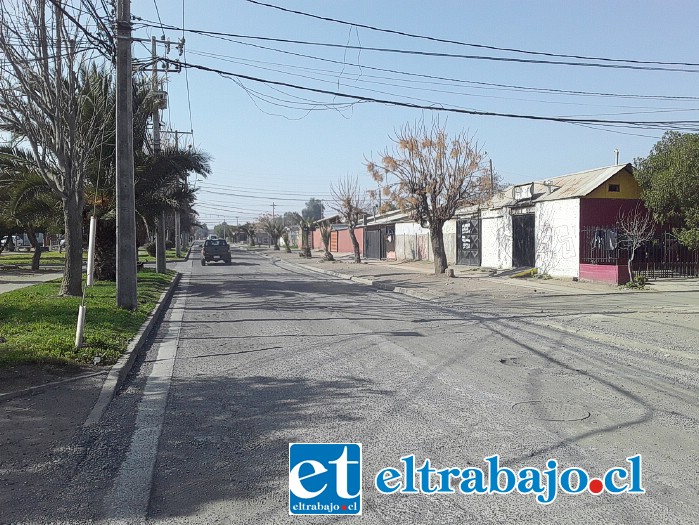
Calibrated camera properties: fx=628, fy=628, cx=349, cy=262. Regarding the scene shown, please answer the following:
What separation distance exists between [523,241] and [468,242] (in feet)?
19.4

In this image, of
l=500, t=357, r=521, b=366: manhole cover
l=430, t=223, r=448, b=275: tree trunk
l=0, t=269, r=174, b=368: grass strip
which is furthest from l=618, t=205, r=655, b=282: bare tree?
l=0, t=269, r=174, b=368: grass strip

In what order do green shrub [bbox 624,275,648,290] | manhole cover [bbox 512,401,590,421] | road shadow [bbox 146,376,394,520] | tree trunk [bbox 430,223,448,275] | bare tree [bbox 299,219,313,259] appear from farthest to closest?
1. bare tree [bbox 299,219,313,259]
2. tree trunk [bbox 430,223,448,275]
3. green shrub [bbox 624,275,648,290]
4. manhole cover [bbox 512,401,590,421]
5. road shadow [bbox 146,376,394,520]

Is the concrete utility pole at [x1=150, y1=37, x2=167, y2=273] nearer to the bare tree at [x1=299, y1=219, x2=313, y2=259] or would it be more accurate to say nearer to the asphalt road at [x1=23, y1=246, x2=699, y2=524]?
the asphalt road at [x1=23, y1=246, x2=699, y2=524]

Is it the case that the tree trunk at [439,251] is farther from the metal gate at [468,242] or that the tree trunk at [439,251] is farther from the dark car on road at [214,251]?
the dark car on road at [214,251]

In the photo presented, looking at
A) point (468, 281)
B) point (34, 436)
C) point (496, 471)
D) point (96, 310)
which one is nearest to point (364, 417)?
point (496, 471)

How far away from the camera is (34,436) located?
5.79 metres

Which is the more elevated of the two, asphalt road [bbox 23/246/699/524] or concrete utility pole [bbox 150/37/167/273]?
concrete utility pole [bbox 150/37/167/273]

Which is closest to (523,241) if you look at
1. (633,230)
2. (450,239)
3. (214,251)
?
(633,230)

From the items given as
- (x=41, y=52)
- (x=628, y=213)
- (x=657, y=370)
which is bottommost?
(x=657, y=370)

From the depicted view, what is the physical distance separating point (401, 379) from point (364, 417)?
1821 mm

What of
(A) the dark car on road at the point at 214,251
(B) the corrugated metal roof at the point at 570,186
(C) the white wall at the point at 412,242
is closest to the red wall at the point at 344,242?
(C) the white wall at the point at 412,242

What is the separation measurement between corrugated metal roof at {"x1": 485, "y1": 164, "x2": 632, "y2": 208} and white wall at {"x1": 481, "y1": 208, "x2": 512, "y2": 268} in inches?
27.6

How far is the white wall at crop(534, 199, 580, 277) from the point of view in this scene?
24703 mm

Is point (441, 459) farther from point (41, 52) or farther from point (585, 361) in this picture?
point (41, 52)
